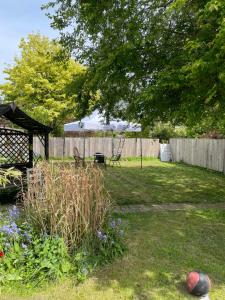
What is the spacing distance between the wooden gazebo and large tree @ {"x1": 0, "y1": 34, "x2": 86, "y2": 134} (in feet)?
36.3

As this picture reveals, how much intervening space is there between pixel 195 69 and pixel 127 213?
344cm

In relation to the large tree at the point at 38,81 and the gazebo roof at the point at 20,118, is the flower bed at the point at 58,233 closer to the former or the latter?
the gazebo roof at the point at 20,118

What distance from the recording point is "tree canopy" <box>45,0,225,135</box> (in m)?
4.82

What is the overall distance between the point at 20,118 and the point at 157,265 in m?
5.38

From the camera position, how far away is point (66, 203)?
411cm

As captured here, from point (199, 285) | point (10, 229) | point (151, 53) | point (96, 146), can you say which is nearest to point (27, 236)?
point (10, 229)

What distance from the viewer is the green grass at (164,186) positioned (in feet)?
27.7

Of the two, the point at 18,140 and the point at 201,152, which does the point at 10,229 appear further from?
the point at 201,152

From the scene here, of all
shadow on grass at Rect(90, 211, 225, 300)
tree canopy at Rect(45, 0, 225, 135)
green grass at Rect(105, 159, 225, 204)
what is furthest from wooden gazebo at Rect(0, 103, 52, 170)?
shadow on grass at Rect(90, 211, 225, 300)

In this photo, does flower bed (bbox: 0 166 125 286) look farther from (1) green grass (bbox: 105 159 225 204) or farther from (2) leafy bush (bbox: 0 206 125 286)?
(1) green grass (bbox: 105 159 225 204)

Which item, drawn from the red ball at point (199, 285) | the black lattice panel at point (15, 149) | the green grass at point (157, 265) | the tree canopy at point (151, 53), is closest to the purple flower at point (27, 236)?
the green grass at point (157, 265)

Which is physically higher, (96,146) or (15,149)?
(15,149)

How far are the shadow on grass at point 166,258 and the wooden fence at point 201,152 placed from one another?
8136 mm

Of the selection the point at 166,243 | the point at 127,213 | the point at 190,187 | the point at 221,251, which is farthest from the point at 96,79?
the point at 190,187
